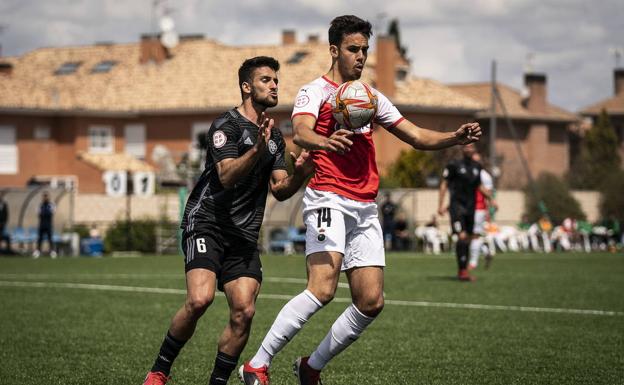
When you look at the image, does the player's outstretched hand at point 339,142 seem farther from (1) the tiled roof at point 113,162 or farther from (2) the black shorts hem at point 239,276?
(1) the tiled roof at point 113,162

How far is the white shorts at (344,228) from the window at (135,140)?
56.8 metres

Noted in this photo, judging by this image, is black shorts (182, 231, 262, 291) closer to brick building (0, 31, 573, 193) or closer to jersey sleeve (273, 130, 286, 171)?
jersey sleeve (273, 130, 286, 171)

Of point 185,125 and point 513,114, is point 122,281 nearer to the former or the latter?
point 185,125

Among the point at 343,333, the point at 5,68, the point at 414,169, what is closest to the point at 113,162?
the point at 5,68

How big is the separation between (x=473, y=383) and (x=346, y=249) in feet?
5.19

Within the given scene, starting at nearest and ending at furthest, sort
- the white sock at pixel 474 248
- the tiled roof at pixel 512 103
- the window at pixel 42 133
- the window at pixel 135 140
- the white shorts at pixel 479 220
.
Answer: the white shorts at pixel 479 220
the white sock at pixel 474 248
the window at pixel 42 133
the window at pixel 135 140
the tiled roof at pixel 512 103

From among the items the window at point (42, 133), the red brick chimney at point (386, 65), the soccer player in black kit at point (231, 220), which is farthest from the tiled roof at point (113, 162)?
the soccer player in black kit at point (231, 220)

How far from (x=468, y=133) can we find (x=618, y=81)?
89059mm

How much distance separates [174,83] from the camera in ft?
208

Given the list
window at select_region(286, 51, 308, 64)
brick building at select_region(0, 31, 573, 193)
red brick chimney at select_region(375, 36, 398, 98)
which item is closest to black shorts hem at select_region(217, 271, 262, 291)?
brick building at select_region(0, 31, 573, 193)

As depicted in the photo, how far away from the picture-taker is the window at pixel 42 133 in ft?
202

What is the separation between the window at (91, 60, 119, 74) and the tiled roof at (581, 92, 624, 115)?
38469 millimetres

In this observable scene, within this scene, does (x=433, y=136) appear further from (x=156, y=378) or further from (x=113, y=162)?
(x=113, y=162)

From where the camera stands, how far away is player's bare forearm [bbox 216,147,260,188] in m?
7.16
